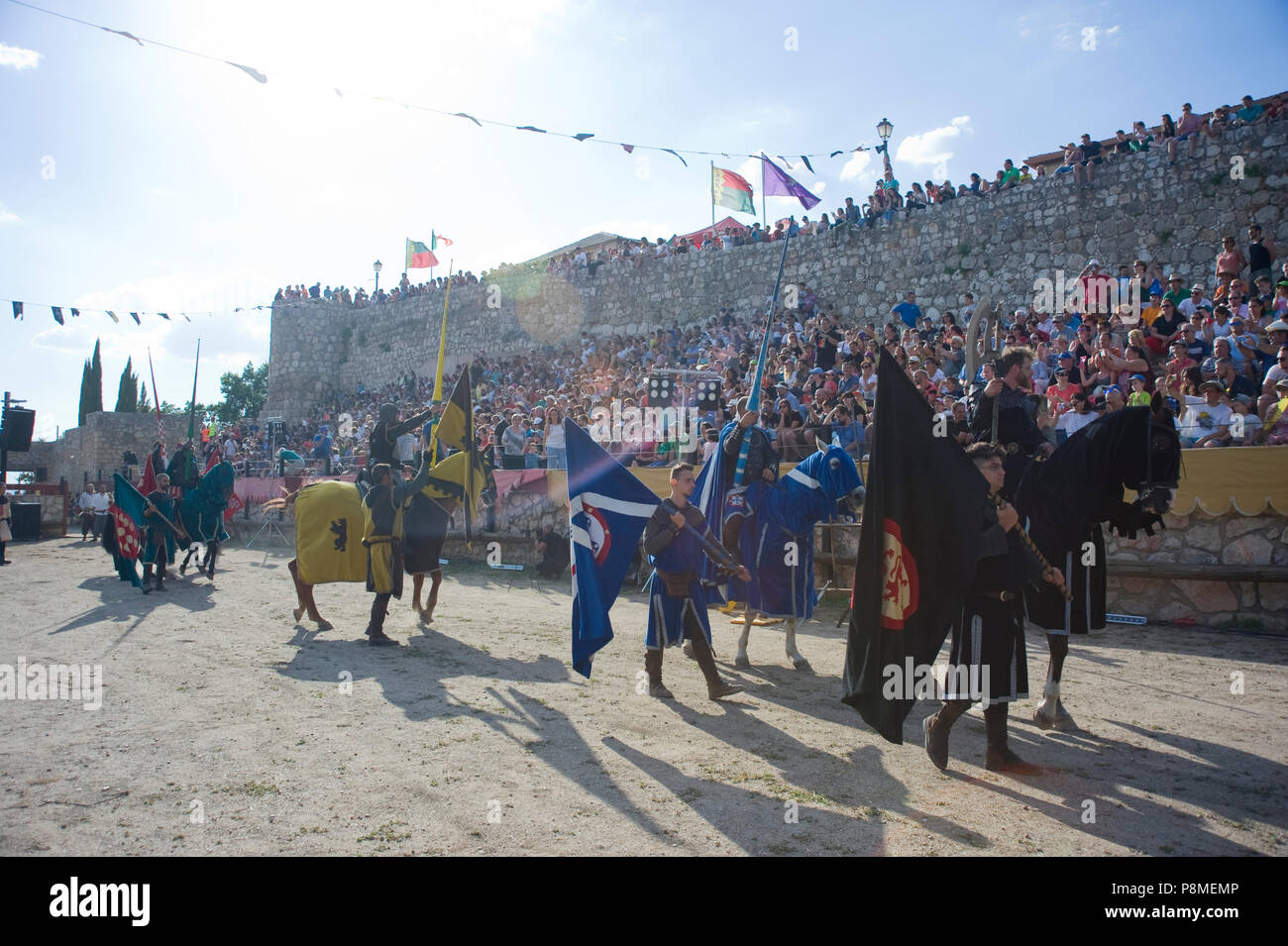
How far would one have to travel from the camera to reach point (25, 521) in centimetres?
2112

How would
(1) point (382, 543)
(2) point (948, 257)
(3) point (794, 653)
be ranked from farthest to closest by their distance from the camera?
(2) point (948, 257)
(1) point (382, 543)
(3) point (794, 653)

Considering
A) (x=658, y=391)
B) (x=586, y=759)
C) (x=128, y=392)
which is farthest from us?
(x=128, y=392)

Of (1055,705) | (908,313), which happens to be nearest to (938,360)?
(908,313)

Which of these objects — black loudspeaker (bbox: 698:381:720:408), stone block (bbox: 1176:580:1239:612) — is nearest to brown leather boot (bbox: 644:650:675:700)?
stone block (bbox: 1176:580:1239:612)

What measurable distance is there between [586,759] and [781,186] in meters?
17.5

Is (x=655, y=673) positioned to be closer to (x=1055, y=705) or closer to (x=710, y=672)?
(x=710, y=672)

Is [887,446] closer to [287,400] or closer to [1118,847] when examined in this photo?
[1118,847]

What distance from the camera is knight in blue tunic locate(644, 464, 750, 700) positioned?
20.5 ft

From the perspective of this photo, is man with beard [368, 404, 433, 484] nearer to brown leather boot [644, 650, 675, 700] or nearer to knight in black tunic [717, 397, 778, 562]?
knight in black tunic [717, 397, 778, 562]

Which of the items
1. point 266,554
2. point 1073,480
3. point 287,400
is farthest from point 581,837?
point 287,400

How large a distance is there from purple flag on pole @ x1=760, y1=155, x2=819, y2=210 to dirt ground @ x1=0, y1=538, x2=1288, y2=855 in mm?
14126
